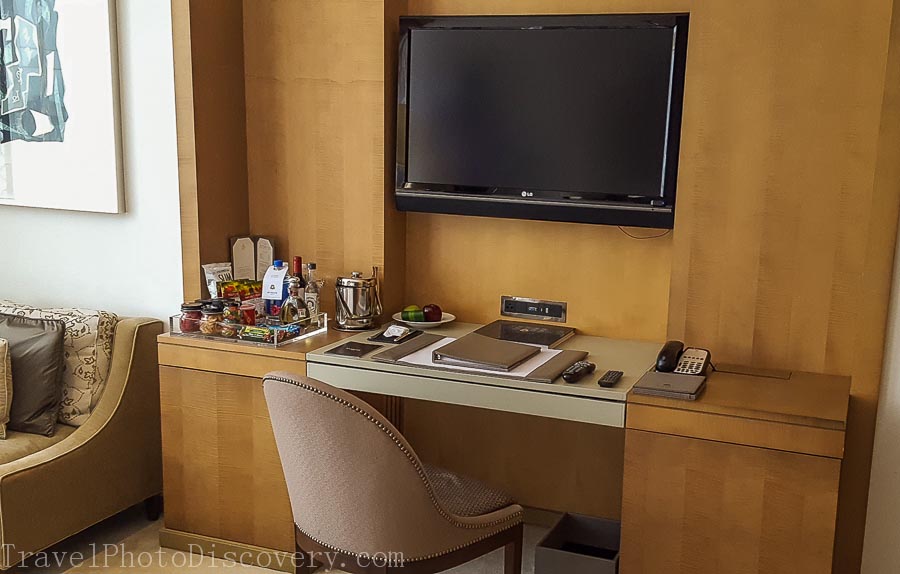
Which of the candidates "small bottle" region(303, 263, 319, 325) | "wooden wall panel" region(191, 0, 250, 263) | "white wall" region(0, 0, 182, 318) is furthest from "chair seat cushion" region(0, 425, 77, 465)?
"small bottle" region(303, 263, 319, 325)

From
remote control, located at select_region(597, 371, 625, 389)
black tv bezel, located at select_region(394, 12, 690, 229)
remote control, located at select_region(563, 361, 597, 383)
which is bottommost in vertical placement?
remote control, located at select_region(597, 371, 625, 389)

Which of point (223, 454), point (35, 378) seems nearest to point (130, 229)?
point (35, 378)

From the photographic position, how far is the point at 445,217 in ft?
10.6

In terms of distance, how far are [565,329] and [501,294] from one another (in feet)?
0.88

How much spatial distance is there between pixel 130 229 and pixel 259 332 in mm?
813

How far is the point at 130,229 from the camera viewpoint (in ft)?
11.0

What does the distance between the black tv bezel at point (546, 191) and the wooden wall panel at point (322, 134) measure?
0.07 metres

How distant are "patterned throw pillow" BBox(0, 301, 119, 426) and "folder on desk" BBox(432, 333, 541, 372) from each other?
50.1 inches

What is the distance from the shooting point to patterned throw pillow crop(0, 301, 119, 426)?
125 inches

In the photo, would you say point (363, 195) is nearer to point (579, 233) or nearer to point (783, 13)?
point (579, 233)

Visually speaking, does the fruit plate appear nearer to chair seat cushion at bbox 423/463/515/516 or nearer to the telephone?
chair seat cushion at bbox 423/463/515/516

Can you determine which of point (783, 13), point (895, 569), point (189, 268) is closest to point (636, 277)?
point (783, 13)

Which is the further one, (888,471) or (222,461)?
(222,461)

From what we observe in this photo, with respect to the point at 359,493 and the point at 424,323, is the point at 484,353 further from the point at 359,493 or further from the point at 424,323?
the point at 359,493
